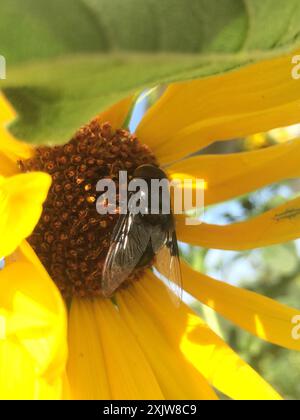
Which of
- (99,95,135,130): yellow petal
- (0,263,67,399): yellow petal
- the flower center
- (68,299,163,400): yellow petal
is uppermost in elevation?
(99,95,135,130): yellow petal

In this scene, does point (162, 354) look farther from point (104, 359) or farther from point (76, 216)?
point (76, 216)

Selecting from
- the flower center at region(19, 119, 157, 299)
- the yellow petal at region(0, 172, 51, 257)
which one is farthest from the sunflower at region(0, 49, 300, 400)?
the yellow petal at region(0, 172, 51, 257)

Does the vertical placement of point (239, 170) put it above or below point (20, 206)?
above

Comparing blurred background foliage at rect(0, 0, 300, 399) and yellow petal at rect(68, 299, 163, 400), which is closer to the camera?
blurred background foliage at rect(0, 0, 300, 399)

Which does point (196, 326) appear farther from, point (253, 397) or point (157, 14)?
point (157, 14)

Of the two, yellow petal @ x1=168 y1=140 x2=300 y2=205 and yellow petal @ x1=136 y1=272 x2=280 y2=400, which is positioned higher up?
yellow petal @ x1=168 y1=140 x2=300 y2=205

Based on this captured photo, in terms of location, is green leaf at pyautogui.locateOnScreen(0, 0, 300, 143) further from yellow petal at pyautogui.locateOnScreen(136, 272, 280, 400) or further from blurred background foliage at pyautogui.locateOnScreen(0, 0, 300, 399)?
yellow petal at pyautogui.locateOnScreen(136, 272, 280, 400)

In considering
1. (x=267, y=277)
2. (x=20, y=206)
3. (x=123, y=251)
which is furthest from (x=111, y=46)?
(x=267, y=277)
